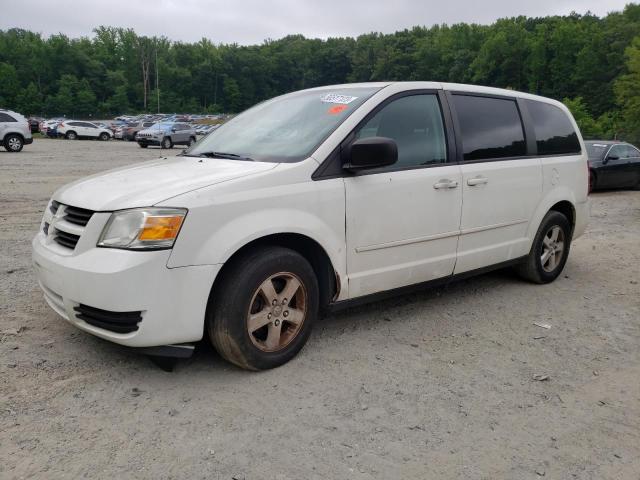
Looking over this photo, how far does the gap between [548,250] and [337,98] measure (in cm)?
284

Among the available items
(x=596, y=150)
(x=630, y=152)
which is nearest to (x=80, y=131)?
(x=596, y=150)

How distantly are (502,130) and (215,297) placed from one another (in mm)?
3071

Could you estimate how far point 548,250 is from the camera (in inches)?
221

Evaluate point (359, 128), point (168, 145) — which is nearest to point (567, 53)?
point (168, 145)

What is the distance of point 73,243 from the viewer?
3250 mm

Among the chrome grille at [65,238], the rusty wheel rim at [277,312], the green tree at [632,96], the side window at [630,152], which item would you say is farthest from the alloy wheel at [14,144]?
the green tree at [632,96]

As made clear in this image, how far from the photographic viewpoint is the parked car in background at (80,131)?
4125cm

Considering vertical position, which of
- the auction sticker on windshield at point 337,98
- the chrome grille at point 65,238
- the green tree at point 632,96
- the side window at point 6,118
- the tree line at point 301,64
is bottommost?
the chrome grille at point 65,238

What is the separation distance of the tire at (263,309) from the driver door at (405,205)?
0.42 m

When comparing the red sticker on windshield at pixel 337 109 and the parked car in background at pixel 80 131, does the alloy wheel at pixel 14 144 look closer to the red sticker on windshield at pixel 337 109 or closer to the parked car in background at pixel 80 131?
the parked car in background at pixel 80 131

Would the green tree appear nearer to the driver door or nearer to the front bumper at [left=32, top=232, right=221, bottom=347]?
the driver door

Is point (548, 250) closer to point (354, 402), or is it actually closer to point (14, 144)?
point (354, 402)

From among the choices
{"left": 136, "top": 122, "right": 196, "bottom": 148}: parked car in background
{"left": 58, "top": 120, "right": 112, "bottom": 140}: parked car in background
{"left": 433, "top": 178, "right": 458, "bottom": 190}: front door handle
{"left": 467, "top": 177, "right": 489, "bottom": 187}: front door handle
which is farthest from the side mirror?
{"left": 58, "top": 120, "right": 112, "bottom": 140}: parked car in background

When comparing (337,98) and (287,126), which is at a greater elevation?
(337,98)
